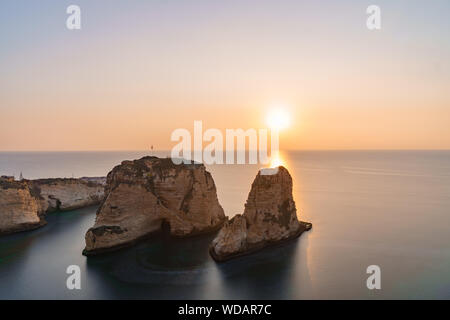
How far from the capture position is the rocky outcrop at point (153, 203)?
35.3 meters

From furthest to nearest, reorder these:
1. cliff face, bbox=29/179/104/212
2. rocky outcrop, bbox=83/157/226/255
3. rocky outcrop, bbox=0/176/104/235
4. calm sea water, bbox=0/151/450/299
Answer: cliff face, bbox=29/179/104/212 → rocky outcrop, bbox=0/176/104/235 → rocky outcrop, bbox=83/157/226/255 → calm sea water, bbox=0/151/450/299

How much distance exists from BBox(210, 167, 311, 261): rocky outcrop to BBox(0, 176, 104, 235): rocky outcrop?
31133 mm

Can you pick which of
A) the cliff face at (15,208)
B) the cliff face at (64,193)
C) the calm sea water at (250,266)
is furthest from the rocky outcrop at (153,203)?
the cliff face at (64,193)

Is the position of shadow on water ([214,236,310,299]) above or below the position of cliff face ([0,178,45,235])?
below

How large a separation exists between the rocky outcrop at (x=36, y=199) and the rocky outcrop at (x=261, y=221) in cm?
3113

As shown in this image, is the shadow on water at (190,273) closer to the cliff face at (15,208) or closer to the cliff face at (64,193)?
the cliff face at (15,208)

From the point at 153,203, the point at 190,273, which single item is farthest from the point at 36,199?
the point at 190,273

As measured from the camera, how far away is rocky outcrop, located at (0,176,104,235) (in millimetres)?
41125

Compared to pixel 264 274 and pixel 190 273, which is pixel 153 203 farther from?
pixel 264 274

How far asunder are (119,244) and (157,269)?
865cm

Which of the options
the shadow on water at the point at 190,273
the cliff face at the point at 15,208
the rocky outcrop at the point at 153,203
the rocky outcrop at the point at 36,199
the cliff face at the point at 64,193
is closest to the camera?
the shadow on water at the point at 190,273

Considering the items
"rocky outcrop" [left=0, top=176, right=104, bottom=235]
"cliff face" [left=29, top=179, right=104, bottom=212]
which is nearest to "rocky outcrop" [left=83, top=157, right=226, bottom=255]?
"rocky outcrop" [left=0, top=176, right=104, bottom=235]

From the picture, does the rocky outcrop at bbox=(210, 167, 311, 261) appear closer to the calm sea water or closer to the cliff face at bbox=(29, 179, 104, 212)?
the calm sea water
